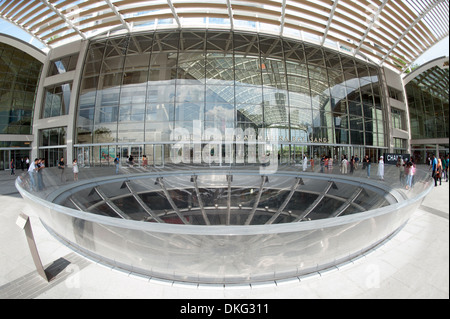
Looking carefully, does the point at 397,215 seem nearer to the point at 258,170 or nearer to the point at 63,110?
the point at 258,170

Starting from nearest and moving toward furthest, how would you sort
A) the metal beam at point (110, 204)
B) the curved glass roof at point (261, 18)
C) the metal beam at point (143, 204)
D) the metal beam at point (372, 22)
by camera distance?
the metal beam at point (110, 204), the metal beam at point (143, 204), the metal beam at point (372, 22), the curved glass roof at point (261, 18)

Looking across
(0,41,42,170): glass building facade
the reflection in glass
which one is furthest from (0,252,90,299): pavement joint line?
(0,41,42,170): glass building facade

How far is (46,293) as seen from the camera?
3.14 metres

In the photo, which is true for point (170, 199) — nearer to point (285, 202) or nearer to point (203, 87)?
point (285, 202)

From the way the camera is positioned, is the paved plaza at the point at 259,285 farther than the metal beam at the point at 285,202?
No

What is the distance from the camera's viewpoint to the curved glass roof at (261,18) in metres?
16.6

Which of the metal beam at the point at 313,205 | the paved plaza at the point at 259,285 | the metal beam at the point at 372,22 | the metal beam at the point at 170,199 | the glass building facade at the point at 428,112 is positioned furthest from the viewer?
the glass building facade at the point at 428,112

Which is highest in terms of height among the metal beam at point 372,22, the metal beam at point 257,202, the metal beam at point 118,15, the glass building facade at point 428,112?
the metal beam at point 118,15

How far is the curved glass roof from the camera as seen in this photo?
655 inches

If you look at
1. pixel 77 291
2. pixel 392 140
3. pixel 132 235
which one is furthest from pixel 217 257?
pixel 392 140

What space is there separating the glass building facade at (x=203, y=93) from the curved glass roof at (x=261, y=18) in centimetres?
132

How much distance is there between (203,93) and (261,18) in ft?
28.0

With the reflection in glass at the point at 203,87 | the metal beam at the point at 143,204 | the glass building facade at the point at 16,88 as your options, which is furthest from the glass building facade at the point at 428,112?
the glass building facade at the point at 16,88

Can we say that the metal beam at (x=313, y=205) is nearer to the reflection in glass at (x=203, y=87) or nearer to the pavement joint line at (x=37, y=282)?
the reflection in glass at (x=203, y=87)
